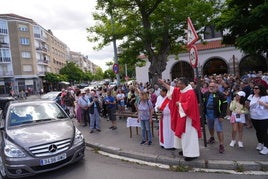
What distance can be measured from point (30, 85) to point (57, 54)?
26.2 m

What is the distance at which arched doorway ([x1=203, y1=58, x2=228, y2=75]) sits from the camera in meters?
28.6

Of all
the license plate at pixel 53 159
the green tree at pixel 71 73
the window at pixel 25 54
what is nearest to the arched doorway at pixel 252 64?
the license plate at pixel 53 159

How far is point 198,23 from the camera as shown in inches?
598

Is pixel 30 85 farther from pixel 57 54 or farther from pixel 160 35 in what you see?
pixel 160 35

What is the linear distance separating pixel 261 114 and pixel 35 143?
5.26 metres

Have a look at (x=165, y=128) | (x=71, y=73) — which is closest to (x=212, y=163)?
(x=165, y=128)

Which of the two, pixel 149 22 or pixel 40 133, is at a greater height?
pixel 149 22

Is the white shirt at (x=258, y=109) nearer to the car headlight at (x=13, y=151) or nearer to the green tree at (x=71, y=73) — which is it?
the car headlight at (x=13, y=151)

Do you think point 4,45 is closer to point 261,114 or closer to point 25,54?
point 25,54

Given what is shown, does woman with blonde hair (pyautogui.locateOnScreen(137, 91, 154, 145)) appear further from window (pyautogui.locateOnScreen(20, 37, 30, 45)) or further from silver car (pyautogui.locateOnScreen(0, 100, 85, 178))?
window (pyautogui.locateOnScreen(20, 37, 30, 45))

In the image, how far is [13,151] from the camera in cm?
503

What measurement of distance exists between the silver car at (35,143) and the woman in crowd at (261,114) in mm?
4317

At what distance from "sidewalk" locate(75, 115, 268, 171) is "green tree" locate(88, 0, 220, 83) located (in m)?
8.05

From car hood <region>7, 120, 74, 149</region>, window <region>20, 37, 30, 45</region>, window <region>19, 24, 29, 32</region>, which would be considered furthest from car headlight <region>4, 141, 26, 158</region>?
window <region>19, 24, 29, 32</region>
